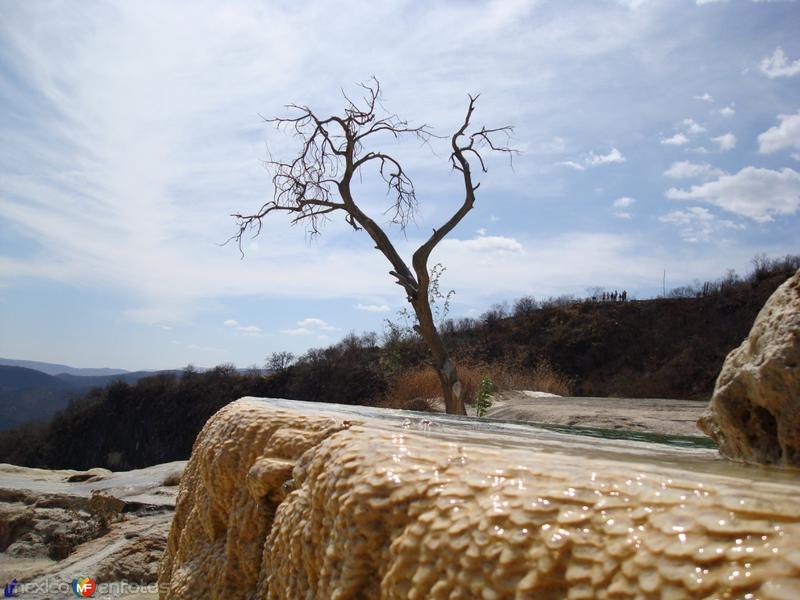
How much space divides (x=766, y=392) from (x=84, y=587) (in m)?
3.07

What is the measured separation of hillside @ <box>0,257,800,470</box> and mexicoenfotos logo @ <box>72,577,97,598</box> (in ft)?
30.8

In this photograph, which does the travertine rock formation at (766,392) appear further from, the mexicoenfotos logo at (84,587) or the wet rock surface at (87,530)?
the mexicoenfotos logo at (84,587)

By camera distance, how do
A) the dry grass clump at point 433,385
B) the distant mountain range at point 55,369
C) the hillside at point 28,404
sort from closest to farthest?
the dry grass clump at point 433,385 < the hillside at point 28,404 < the distant mountain range at point 55,369

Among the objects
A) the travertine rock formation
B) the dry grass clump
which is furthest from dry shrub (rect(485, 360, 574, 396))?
the travertine rock formation

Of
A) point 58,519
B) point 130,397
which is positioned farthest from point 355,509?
point 130,397

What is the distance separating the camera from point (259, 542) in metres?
1.42

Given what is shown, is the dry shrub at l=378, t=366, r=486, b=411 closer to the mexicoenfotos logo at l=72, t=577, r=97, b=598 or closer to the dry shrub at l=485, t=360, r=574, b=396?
the dry shrub at l=485, t=360, r=574, b=396

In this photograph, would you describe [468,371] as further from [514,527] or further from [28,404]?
[28,404]

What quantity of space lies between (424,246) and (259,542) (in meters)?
7.68

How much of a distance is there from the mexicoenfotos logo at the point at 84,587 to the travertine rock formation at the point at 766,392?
2.83 m

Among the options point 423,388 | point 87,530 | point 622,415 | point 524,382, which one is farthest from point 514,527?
point 524,382

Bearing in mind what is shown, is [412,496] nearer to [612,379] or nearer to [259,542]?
[259,542]

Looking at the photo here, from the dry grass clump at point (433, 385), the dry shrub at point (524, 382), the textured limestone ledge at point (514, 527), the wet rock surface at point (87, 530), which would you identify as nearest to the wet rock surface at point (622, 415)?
the dry grass clump at point (433, 385)

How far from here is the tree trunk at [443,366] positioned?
872 centimetres
